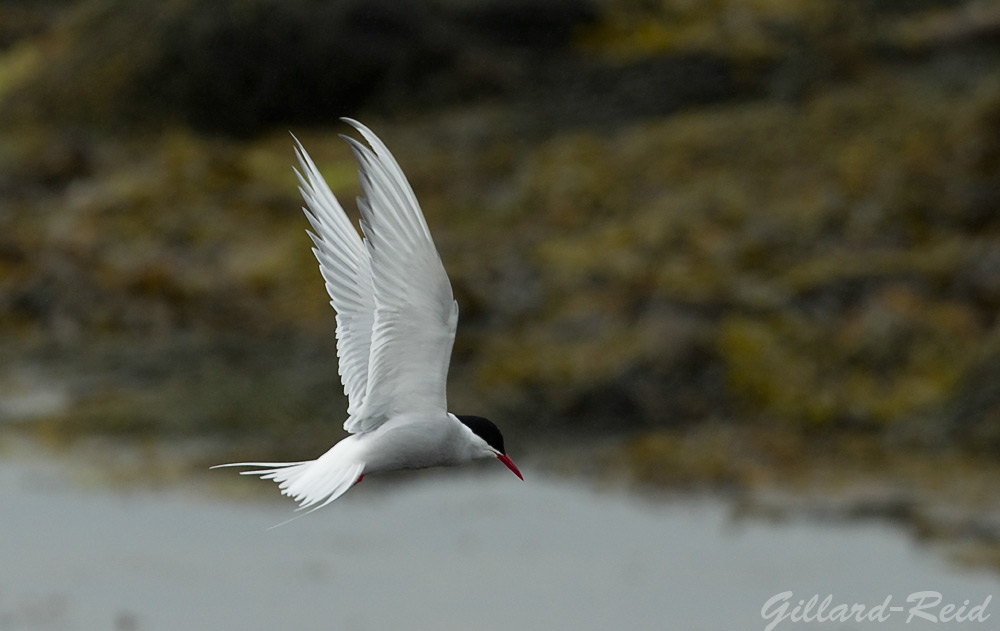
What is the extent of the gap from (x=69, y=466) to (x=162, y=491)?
34.3 inches

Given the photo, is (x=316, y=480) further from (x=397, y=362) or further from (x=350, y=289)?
(x=350, y=289)

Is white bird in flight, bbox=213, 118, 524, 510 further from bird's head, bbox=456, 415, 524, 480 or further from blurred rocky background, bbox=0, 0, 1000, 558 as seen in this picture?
blurred rocky background, bbox=0, 0, 1000, 558

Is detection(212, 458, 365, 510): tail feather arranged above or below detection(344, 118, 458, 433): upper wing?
below

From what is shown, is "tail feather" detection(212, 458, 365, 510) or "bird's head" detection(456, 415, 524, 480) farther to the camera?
"bird's head" detection(456, 415, 524, 480)

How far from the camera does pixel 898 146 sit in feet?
49.1

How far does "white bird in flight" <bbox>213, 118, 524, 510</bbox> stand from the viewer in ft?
16.1

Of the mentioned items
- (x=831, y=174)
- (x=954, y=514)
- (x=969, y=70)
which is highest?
(x=969, y=70)

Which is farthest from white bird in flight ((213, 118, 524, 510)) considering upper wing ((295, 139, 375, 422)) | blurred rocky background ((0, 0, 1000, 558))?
blurred rocky background ((0, 0, 1000, 558))

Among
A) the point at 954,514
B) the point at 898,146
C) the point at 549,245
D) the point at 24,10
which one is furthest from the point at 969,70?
the point at 24,10

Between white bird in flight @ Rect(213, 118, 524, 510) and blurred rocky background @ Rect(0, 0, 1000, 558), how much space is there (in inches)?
230

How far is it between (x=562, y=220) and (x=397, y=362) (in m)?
10.2

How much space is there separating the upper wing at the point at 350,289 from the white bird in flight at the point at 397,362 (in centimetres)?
21

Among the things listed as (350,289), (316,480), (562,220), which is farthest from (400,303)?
(562,220)

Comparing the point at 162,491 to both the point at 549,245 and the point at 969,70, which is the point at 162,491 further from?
the point at 969,70
